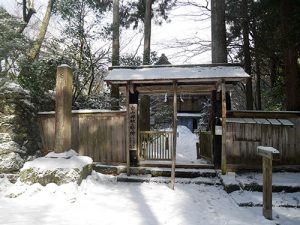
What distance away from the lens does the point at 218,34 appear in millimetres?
14078

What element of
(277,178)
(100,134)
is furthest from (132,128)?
(277,178)

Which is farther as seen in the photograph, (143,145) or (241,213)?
(143,145)

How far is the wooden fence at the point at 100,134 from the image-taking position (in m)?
11.0

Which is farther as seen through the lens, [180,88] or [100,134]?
[100,134]

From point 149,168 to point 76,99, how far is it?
7.31 m

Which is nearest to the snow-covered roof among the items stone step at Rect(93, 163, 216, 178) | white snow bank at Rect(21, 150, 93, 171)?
white snow bank at Rect(21, 150, 93, 171)

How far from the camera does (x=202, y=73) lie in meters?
9.84

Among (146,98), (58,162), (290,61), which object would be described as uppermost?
(290,61)

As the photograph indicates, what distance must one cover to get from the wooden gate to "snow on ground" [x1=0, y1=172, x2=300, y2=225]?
6.88 feet

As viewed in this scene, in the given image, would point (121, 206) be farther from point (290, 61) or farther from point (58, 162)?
point (290, 61)

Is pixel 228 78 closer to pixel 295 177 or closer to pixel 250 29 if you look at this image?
pixel 295 177

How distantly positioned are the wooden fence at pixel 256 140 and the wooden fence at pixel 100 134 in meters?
3.74

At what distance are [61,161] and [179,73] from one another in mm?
4587

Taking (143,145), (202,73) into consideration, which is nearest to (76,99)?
(143,145)
